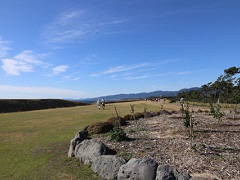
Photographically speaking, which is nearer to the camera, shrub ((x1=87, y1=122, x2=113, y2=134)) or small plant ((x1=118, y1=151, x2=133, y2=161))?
small plant ((x1=118, y1=151, x2=133, y2=161))

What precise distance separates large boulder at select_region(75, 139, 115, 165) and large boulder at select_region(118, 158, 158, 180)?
1.78m

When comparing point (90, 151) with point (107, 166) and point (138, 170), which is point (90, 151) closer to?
point (107, 166)

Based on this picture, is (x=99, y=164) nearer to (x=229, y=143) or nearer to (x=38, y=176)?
(x=38, y=176)

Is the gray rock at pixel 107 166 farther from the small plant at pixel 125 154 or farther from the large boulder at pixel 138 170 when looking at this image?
the small plant at pixel 125 154

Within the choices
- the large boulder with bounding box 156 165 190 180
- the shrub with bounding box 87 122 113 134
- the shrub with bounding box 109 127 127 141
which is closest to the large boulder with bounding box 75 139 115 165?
the shrub with bounding box 109 127 127 141

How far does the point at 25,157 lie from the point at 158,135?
7030 mm

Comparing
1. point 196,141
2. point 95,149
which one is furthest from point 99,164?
point 196,141

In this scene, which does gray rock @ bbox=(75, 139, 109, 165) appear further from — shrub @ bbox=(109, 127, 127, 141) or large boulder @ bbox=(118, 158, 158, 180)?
shrub @ bbox=(109, 127, 127, 141)

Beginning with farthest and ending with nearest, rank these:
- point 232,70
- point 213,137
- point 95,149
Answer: point 232,70, point 213,137, point 95,149

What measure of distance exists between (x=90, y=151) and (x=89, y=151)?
0.20 ft

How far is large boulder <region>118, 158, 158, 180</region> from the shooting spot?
269 inches

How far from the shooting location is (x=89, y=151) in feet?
30.1

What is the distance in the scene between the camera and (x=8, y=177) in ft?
26.1

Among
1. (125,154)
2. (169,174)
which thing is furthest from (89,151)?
(169,174)
